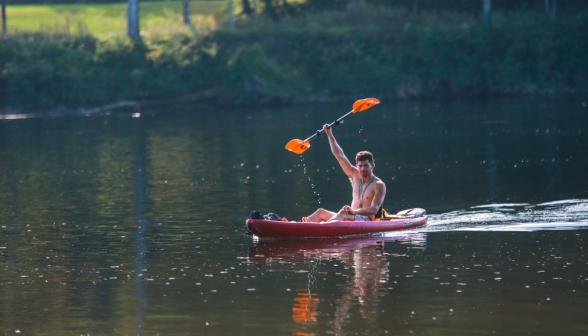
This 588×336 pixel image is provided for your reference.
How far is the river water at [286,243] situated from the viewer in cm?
835

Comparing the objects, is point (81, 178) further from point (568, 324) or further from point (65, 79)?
point (65, 79)

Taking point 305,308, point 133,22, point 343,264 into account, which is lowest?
point 343,264

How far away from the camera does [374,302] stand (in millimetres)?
8766

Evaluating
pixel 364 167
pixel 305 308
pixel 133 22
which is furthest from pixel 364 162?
pixel 133 22

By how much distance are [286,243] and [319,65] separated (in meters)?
36.8

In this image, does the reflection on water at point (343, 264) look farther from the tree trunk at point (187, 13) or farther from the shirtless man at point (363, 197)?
the tree trunk at point (187, 13)

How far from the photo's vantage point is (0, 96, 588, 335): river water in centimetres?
835

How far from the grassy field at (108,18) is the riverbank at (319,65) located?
1.55 m

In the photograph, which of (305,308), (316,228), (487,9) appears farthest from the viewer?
(487,9)

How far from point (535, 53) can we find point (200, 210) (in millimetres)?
37014

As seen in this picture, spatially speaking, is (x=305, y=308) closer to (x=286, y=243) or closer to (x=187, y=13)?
(x=286, y=243)

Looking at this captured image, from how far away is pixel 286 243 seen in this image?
40.4 feet

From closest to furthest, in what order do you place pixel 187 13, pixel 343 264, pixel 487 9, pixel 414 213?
pixel 343 264 < pixel 414 213 < pixel 487 9 < pixel 187 13

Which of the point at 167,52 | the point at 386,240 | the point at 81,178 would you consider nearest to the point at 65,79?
the point at 167,52
